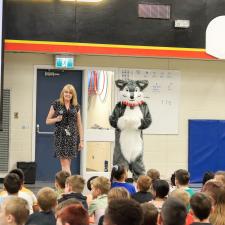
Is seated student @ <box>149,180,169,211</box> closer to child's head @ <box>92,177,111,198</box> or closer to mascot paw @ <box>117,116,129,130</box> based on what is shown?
child's head @ <box>92,177,111,198</box>

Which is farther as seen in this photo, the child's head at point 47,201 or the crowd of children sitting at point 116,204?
the child's head at point 47,201

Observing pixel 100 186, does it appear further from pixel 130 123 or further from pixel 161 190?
pixel 130 123

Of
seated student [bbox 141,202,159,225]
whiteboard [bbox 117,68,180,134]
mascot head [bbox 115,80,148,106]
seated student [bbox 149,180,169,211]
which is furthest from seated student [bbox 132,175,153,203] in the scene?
whiteboard [bbox 117,68,180,134]

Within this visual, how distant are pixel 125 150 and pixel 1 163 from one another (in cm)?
317

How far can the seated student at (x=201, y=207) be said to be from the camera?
12.8ft

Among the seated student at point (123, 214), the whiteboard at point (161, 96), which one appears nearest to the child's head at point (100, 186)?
the seated student at point (123, 214)

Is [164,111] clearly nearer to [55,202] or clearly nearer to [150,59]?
[150,59]

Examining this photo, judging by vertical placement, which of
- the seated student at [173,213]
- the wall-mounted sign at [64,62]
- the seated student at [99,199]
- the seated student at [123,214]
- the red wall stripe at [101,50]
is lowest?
the seated student at [99,199]

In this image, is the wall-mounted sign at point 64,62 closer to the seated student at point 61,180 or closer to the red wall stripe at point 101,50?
the red wall stripe at point 101,50

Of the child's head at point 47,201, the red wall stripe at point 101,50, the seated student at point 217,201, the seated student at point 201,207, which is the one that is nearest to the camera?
the seated student at point 201,207

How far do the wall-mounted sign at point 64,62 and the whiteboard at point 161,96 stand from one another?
0.95 m

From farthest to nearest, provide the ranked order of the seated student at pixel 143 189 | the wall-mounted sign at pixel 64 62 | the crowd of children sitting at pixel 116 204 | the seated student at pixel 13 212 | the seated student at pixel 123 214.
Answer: the wall-mounted sign at pixel 64 62, the seated student at pixel 143 189, the seated student at pixel 13 212, the crowd of children sitting at pixel 116 204, the seated student at pixel 123 214

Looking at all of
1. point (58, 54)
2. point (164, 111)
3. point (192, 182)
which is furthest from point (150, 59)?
point (192, 182)

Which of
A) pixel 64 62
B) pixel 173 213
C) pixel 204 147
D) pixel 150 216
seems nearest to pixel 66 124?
pixel 64 62
